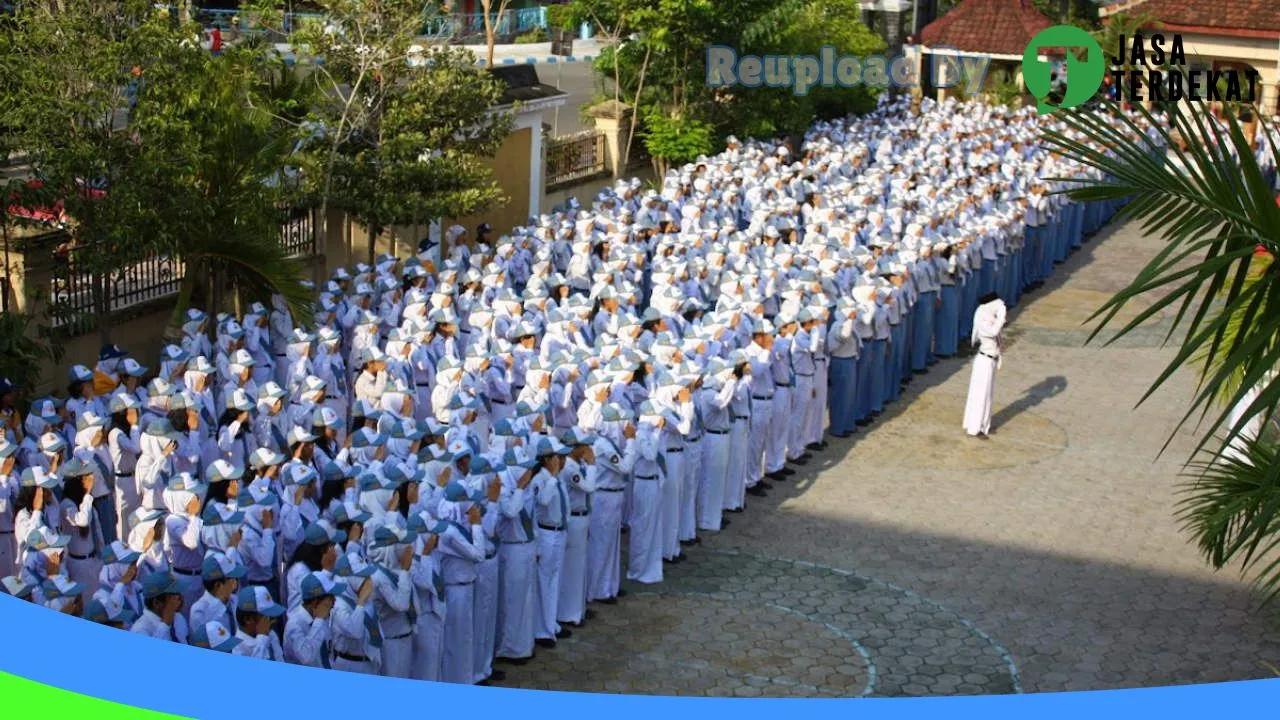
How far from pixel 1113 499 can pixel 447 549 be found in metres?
6.56

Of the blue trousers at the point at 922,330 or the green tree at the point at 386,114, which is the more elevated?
the green tree at the point at 386,114

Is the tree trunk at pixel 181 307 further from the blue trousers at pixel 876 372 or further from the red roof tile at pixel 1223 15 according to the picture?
the red roof tile at pixel 1223 15

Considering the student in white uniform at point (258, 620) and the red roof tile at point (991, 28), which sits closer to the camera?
the student in white uniform at point (258, 620)

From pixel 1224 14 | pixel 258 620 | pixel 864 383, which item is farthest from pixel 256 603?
pixel 1224 14

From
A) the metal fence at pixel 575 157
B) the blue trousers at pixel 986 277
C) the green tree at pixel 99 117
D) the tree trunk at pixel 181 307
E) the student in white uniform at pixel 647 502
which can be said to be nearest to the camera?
the student in white uniform at pixel 647 502

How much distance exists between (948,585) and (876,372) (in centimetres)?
431

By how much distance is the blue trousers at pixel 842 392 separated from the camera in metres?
15.2

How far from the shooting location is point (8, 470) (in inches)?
398

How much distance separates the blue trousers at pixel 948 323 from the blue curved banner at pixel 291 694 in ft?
46.3

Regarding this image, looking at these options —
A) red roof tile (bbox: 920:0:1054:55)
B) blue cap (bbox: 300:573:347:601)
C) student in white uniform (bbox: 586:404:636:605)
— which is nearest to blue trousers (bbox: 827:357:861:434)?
student in white uniform (bbox: 586:404:636:605)

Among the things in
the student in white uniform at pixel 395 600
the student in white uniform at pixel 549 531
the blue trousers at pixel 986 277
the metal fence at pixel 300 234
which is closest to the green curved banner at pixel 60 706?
the student in white uniform at pixel 395 600

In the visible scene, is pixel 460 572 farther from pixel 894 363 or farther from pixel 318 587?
pixel 894 363

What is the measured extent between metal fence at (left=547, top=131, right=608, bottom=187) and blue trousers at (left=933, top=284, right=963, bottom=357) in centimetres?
615

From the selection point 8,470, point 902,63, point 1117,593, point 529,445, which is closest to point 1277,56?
point 902,63
